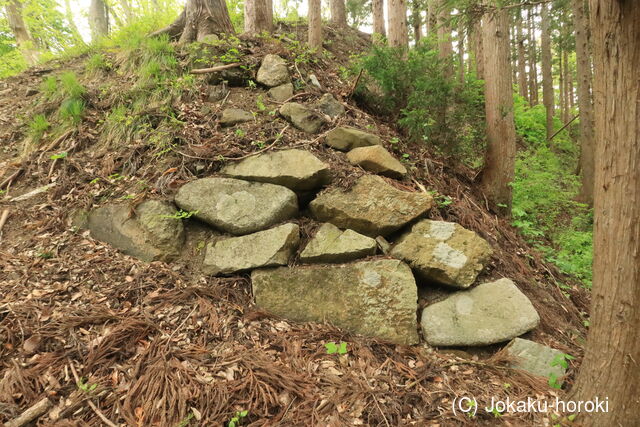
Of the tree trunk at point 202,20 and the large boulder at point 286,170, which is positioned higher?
the tree trunk at point 202,20

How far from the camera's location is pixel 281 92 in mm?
5262

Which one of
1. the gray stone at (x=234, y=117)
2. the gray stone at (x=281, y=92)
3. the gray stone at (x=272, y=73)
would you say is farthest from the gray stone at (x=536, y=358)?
the gray stone at (x=272, y=73)

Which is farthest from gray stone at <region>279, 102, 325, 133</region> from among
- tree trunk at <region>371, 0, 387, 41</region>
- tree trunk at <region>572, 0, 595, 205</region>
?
tree trunk at <region>572, 0, 595, 205</region>

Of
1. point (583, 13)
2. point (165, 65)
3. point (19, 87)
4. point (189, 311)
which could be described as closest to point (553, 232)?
point (583, 13)

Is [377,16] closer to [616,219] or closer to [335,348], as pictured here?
[616,219]

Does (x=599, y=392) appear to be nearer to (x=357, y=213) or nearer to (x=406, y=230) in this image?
(x=406, y=230)

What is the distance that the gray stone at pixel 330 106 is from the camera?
5069mm

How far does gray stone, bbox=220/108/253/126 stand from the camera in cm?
472

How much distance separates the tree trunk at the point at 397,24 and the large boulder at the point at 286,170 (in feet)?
13.6

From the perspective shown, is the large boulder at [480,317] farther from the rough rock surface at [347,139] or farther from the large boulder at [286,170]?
the rough rock surface at [347,139]

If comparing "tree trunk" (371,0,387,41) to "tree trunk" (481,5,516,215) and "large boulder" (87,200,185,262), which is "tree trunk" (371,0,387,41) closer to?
"tree trunk" (481,5,516,215)

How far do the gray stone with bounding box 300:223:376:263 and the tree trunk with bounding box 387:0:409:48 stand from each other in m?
4.94

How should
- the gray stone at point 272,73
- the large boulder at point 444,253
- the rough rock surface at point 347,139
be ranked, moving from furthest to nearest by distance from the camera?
the gray stone at point 272,73 < the rough rock surface at point 347,139 < the large boulder at point 444,253

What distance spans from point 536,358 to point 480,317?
0.52 metres
